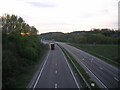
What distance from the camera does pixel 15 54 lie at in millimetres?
26203

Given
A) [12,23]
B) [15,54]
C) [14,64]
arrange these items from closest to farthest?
[14,64]
[15,54]
[12,23]

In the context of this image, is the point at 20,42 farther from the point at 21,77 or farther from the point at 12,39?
the point at 21,77

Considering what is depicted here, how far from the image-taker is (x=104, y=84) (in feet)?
66.7

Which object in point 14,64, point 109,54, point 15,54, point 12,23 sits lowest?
point 109,54

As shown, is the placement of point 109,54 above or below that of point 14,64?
below

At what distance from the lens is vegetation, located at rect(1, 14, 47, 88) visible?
18.2 metres

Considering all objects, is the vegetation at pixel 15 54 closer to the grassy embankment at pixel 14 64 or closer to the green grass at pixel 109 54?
the grassy embankment at pixel 14 64

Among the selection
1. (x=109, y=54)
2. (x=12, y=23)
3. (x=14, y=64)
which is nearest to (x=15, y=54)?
(x=14, y=64)

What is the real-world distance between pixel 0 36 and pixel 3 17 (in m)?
27.0

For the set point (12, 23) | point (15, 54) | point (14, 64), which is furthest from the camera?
point (12, 23)

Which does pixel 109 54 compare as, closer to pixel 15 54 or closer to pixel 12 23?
pixel 12 23

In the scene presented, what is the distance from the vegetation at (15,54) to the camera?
1822 centimetres

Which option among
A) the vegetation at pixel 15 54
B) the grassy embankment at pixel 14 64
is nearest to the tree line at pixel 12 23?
the vegetation at pixel 15 54

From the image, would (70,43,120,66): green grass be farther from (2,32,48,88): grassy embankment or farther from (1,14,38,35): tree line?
(1,14,38,35): tree line
